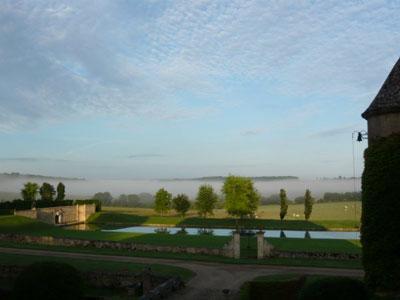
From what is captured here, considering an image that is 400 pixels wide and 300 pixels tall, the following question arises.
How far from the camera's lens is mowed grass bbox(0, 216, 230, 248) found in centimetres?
3909

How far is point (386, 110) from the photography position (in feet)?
64.0

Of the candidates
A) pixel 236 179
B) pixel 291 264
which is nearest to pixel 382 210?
pixel 291 264

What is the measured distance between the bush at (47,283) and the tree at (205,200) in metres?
58.5

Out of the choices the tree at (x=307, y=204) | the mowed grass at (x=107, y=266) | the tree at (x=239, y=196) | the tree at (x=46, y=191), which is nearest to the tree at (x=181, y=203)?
the tree at (x=239, y=196)

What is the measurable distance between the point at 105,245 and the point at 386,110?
25175mm

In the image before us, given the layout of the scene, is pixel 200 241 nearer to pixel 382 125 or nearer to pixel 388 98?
pixel 382 125

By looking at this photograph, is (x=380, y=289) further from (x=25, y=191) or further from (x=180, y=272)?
(x=25, y=191)

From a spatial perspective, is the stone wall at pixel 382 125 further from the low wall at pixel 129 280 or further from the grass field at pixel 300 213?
the grass field at pixel 300 213

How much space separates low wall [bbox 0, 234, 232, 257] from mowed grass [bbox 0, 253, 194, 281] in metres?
6.65

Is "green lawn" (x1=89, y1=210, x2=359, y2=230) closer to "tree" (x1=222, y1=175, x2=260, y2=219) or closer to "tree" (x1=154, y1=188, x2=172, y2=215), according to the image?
"tree" (x1=222, y1=175, x2=260, y2=219)

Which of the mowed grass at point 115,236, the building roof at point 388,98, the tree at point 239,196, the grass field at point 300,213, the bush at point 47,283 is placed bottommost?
the grass field at point 300,213

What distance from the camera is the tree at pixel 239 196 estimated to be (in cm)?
6281

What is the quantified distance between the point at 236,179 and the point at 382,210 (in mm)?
45422

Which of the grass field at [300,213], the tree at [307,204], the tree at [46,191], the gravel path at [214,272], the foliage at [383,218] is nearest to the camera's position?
the foliage at [383,218]
